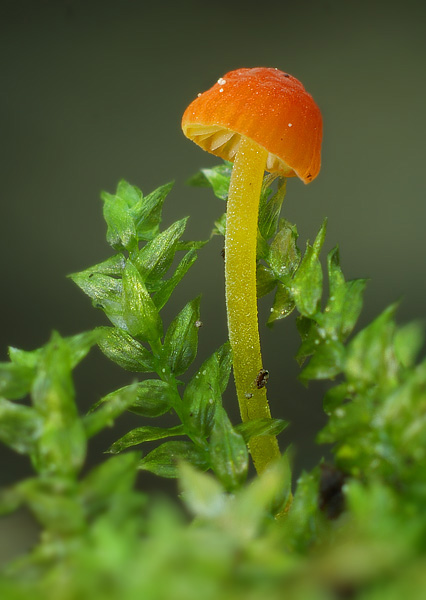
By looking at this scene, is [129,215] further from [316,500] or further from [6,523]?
[6,523]

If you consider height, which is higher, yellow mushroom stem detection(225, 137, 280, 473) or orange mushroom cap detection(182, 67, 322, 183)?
orange mushroom cap detection(182, 67, 322, 183)

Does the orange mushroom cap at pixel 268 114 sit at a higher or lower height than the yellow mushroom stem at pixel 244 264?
higher

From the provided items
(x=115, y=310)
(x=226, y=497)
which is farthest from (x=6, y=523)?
(x=226, y=497)

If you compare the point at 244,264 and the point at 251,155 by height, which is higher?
the point at 251,155
